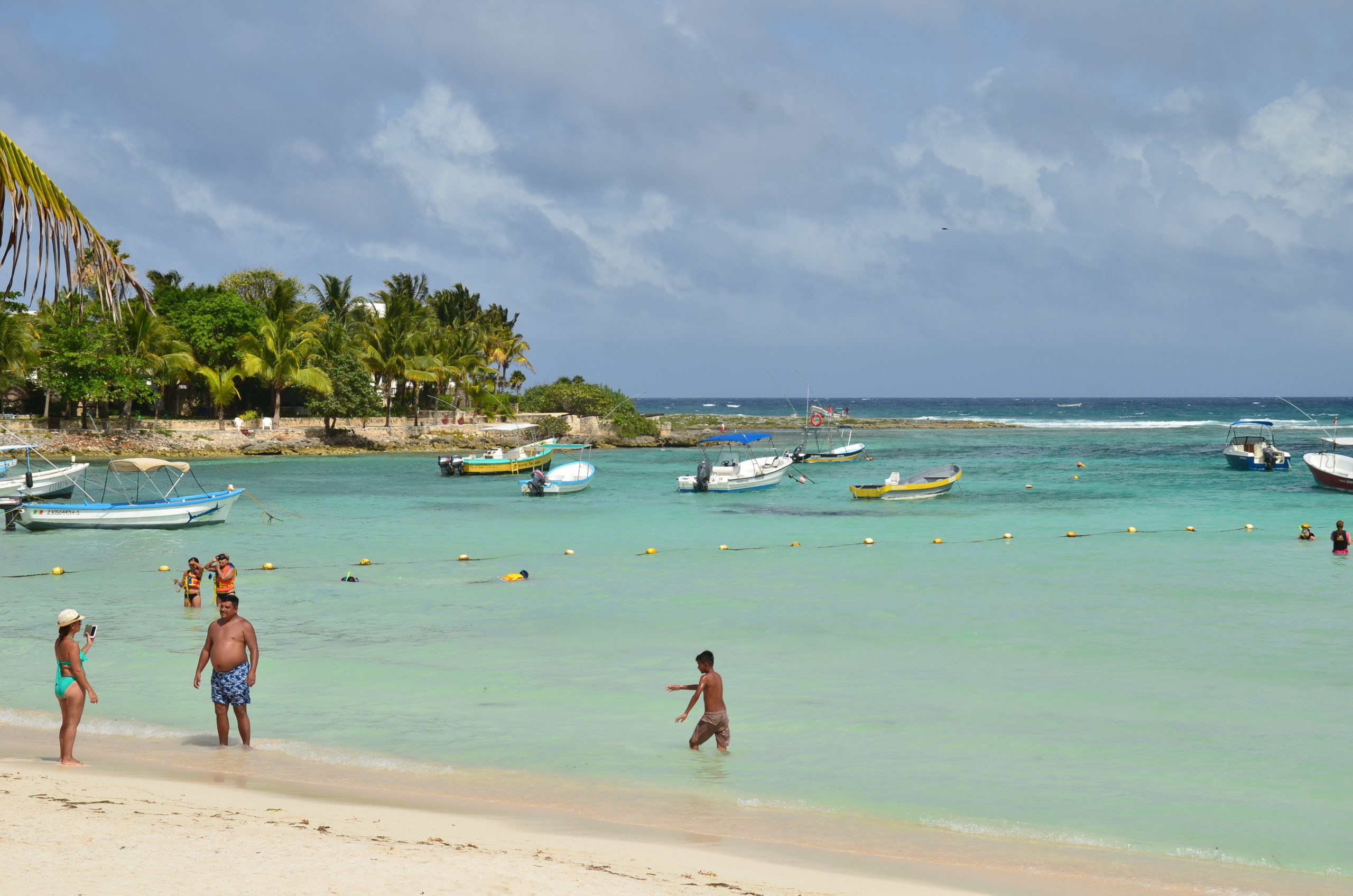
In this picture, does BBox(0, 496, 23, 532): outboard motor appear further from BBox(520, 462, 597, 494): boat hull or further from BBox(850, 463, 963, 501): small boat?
BBox(850, 463, 963, 501): small boat

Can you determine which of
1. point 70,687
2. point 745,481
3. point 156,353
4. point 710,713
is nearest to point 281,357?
point 156,353

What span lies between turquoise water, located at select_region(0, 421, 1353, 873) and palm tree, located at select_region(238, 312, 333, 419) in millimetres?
32766

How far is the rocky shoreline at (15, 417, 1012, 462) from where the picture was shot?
63.7 m

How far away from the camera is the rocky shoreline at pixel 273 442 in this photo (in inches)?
2509

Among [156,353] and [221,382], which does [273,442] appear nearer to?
[221,382]

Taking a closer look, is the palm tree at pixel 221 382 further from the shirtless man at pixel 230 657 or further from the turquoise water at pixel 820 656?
the shirtless man at pixel 230 657

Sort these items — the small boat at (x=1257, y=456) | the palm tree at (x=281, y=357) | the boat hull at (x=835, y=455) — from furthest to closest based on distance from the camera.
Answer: the boat hull at (x=835, y=455) → the palm tree at (x=281, y=357) → the small boat at (x=1257, y=456)

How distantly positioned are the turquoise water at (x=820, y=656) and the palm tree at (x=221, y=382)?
1353 inches

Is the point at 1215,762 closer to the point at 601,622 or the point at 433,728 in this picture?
the point at 433,728

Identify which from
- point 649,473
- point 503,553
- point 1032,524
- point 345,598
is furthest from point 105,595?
point 649,473

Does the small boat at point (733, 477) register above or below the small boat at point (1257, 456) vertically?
below

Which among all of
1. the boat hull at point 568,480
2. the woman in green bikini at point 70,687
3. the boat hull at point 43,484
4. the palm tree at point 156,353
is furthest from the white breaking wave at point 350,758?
the palm tree at point 156,353

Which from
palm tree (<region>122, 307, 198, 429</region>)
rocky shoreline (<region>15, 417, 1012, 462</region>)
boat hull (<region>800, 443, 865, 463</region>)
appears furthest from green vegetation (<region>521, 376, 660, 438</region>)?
palm tree (<region>122, 307, 198, 429</region>)

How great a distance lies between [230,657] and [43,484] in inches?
1430
